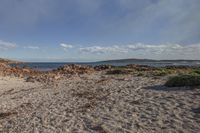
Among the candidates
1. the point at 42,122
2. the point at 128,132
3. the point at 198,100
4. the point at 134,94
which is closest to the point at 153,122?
the point at 128,132

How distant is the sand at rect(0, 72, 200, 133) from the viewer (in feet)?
37.9

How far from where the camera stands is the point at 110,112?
1365cm

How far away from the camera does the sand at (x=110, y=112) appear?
11.5 metres

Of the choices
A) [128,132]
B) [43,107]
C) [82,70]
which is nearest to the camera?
[128,132]

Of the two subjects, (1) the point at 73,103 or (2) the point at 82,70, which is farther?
(2) the point at 82,70

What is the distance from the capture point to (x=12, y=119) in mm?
14391

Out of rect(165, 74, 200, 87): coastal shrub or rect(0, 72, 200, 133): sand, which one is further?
rect(165, 74, 200, 87): coastal shrub

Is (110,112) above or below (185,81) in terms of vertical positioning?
below

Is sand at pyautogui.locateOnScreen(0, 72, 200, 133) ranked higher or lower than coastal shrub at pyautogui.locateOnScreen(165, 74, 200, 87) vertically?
lower

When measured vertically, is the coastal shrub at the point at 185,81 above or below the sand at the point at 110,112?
above

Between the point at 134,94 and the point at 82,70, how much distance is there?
23025mm

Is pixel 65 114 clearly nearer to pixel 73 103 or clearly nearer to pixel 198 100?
pixel 73 103

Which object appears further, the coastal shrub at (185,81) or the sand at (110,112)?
the coastal shrub at (185,81)

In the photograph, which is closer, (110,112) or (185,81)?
(110,112)
